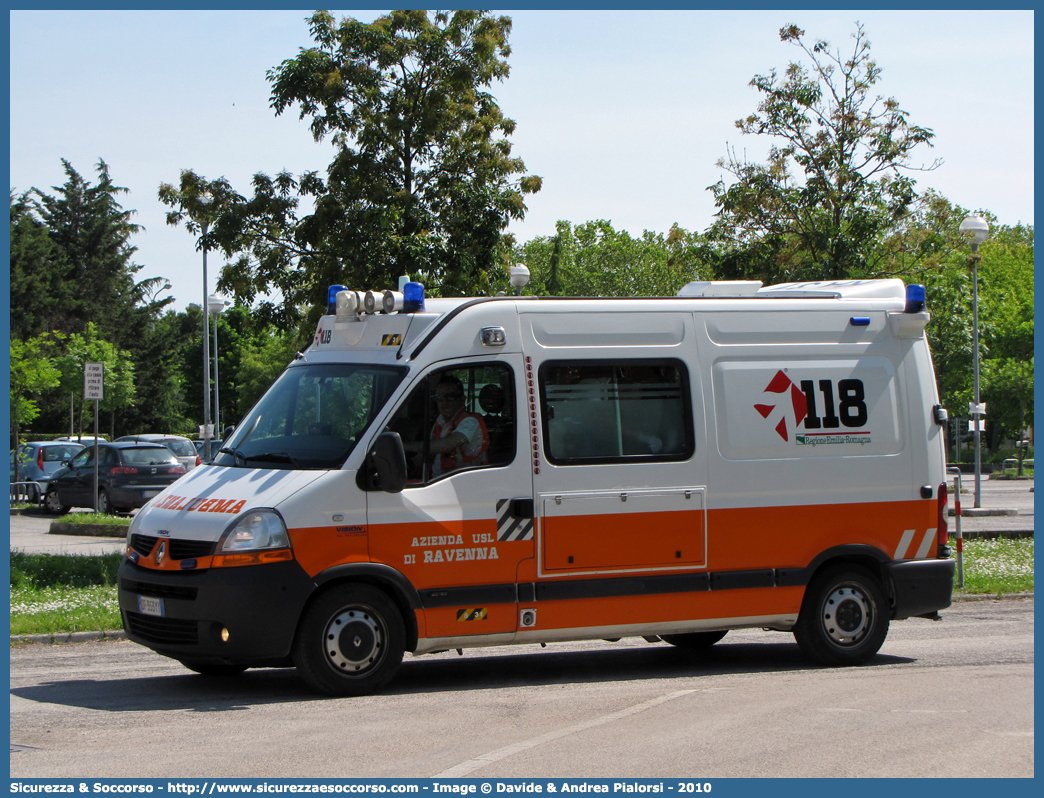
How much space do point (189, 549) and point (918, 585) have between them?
5661mm

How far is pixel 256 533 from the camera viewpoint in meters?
7.93

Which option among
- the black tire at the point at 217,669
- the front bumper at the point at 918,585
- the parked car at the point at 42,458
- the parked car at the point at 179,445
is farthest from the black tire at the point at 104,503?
the front bumper at the point at 918,585

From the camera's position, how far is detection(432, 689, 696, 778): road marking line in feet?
20.0

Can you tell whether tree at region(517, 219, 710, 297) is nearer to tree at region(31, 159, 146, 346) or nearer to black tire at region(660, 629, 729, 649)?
tree at region(31, 159, 146, 346)

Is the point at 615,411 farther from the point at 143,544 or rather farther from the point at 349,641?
the point at 143,544

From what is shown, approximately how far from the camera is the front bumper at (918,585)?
31.8 feet

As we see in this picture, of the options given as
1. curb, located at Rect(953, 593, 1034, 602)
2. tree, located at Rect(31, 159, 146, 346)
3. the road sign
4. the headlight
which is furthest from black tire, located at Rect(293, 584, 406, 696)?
tree, located at Rect(31, 159, 146, 346)

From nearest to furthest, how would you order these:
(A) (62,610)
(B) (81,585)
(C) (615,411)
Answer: (C) (615,411)
(A) (62,610)
(B) (81,585)

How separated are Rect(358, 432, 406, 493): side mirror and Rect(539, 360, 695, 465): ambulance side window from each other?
118cm

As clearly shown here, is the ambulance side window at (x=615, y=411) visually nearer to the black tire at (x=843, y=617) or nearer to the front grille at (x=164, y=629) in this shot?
the black tire at (x=843, y=617)

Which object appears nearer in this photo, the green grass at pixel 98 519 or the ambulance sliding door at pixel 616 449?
the ambulance sliding door at pixel 616 449

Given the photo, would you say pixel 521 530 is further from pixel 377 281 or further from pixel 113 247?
pixel 113 247

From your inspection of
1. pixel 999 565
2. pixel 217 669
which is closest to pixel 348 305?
pixel 217 669

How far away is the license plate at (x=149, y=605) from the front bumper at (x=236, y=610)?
0.12ft
